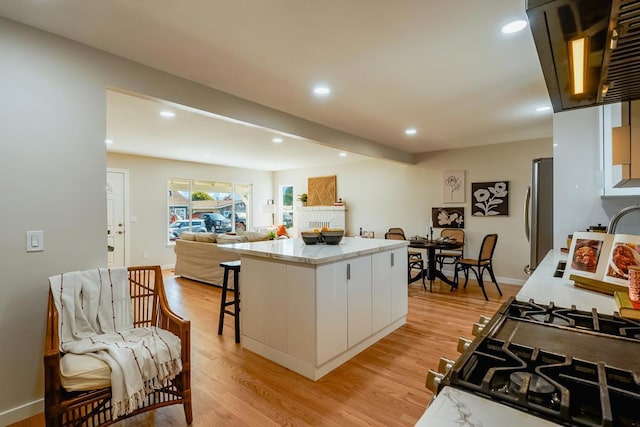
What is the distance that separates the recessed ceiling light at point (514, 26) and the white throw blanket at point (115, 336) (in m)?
2.88

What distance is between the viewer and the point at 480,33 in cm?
209

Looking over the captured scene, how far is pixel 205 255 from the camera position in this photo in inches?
215

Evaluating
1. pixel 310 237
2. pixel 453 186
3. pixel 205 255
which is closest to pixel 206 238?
pixel 205 255

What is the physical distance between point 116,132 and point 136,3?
341 centimetres

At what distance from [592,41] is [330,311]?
85.7 inches

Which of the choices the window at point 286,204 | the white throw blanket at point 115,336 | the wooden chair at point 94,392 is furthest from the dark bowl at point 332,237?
the window at point 286,204

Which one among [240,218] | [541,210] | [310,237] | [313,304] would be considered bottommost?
[313,304]

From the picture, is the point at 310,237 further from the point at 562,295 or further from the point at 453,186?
the point at 453,186

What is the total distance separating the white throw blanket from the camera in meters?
1.65

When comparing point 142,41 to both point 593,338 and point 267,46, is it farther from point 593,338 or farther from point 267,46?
point 593,338

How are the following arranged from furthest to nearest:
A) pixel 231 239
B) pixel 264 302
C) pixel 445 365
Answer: pixel 231 239 → pixel 264 302 → pixel 445 365

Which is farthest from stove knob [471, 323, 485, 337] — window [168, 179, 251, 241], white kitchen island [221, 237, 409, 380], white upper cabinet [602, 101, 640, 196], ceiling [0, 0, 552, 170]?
window [168, 179, 251, 241]

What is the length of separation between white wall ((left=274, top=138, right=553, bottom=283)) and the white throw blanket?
5.52 m

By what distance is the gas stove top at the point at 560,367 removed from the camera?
550 millimetres
